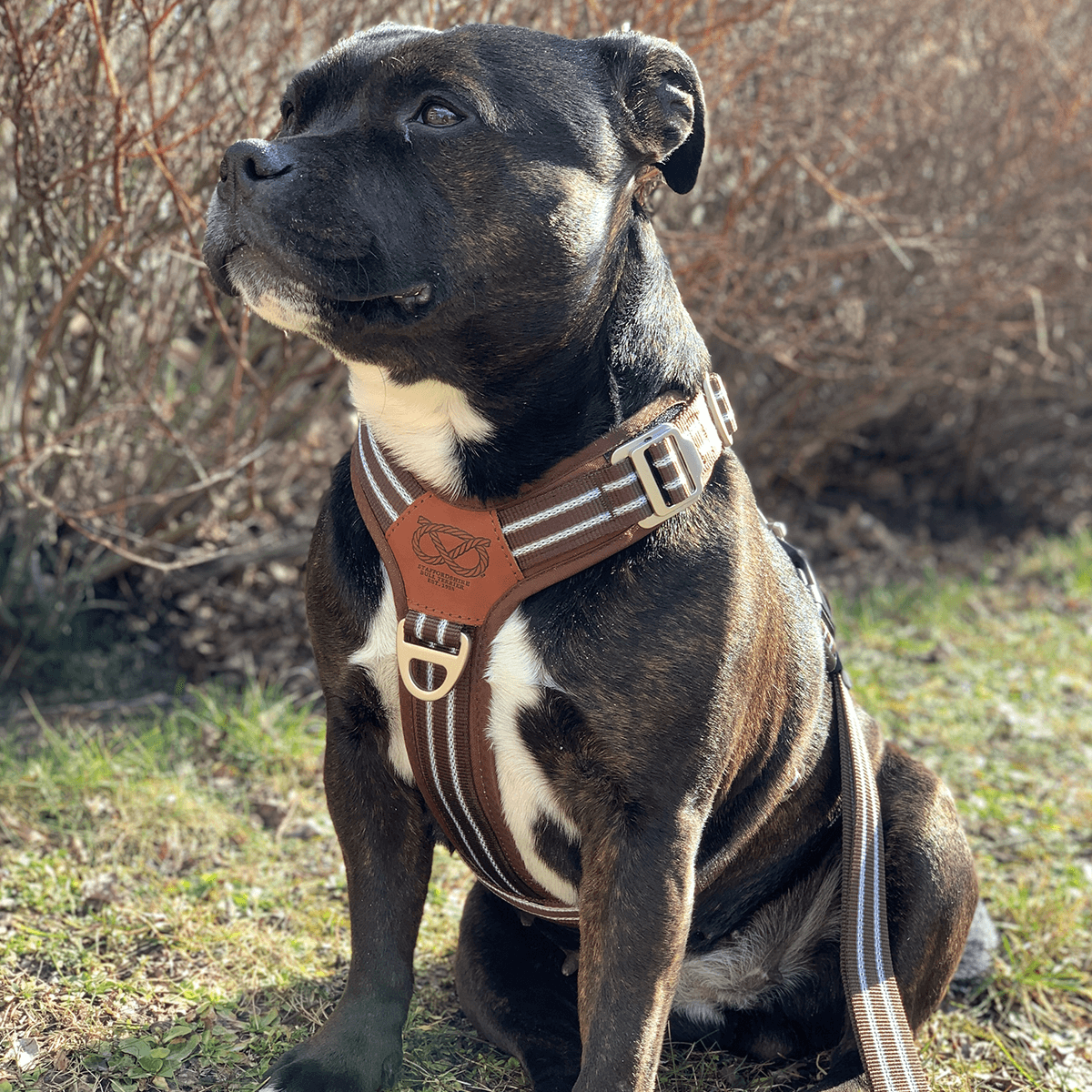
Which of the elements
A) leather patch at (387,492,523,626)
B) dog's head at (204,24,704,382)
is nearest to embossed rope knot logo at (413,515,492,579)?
leather patch at (387,492,523,626)

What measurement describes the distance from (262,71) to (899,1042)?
3.03 m

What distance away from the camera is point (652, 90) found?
2285mm

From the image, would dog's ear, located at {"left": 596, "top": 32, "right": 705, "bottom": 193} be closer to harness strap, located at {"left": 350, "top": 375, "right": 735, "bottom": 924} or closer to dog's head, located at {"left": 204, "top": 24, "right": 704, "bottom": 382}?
dog's head, located at {"left": 204, "top": 24, "right": 704, "bottom": 382}

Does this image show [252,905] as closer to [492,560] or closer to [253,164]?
[492,560]

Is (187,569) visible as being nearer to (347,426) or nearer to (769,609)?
(347,426)

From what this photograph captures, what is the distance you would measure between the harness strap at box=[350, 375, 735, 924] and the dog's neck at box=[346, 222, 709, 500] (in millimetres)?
35

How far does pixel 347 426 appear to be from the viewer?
5.05 meters

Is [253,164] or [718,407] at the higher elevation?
[253,164]

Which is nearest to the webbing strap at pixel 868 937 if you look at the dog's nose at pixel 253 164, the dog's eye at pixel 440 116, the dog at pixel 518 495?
the dog at pixel 518 495

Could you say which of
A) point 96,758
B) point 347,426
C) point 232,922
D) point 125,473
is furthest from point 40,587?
point 232,922

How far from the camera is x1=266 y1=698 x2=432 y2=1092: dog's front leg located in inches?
90.4

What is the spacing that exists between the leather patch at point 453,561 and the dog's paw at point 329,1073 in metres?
0.90

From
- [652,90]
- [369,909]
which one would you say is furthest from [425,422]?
[369,909]

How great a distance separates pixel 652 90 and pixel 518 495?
2.75ft
